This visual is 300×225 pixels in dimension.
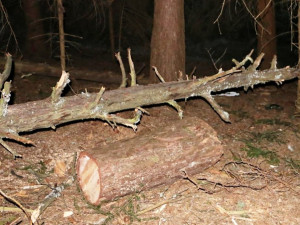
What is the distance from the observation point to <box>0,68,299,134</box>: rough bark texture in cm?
484

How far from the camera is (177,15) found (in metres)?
7.15

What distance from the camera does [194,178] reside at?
201 inches

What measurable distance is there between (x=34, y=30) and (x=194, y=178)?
27.2ft

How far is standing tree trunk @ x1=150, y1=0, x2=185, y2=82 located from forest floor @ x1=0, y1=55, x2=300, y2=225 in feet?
2.83

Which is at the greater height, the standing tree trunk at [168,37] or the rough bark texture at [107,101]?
the standing tree trunk at [168,37]

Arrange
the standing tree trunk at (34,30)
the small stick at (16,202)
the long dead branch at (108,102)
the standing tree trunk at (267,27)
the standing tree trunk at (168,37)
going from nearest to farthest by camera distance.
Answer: the small stick at (16,202) < the long dead branch at (108,102) < the standing tree trunk at (168,37) < the standing tree trunk at (267,27) < the standing tree trunk at (34,30)

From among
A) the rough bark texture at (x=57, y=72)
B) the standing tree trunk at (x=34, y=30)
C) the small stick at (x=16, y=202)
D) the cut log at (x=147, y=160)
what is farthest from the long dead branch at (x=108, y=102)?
the standing tree trunk at (x=34, y=30)

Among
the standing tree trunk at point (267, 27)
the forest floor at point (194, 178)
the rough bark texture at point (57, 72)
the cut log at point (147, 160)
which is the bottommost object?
the forest floor at point (194, 178)

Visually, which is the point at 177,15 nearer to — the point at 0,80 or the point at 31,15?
the point at 0,80

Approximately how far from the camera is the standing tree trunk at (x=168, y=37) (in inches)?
280

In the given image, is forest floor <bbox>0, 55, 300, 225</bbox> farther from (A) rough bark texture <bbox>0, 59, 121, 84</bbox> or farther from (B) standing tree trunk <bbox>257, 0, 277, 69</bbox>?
→ (B) standing tree trunk <bbox>257, 0, 277, 69</bbox>

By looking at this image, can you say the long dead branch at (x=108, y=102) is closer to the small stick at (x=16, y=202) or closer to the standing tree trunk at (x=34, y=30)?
the small stick at (x=16, y=202)

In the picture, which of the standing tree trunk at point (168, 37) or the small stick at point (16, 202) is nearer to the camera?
the small stick at point (16, 202)

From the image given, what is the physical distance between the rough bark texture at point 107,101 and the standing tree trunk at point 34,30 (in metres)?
6.19
